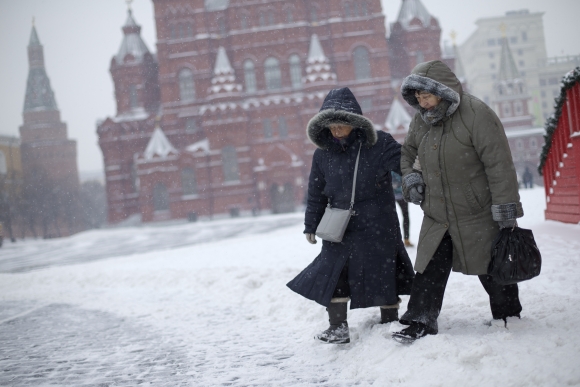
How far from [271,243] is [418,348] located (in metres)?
9.71

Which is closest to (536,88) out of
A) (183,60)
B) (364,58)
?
(364,58)

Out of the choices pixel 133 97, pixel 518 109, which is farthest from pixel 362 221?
pixel 518 109

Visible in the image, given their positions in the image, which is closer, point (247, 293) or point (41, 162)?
point (247, 293)

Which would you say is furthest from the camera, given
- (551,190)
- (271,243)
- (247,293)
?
(271,243)

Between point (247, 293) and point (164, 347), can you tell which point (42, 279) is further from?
point (164, 347)

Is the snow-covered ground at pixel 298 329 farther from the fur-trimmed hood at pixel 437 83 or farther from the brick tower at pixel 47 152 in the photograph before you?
the brick tower at pixel 47 152

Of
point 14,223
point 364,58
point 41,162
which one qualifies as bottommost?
point 14,223

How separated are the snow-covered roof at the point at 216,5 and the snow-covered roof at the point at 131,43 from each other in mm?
6674

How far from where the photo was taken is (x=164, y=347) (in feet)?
17.6

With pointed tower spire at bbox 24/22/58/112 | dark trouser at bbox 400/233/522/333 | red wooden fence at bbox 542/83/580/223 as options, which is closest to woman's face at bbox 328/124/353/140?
dark trouser at bbox 400/233/522/333

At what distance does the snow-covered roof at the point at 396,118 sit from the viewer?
4150cm

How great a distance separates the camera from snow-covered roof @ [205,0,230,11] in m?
46.0

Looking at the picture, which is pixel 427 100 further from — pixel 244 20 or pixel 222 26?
pixel 222 26

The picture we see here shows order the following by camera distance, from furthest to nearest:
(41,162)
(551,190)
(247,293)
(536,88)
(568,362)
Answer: (536,88) → (41,162) → (551,190) → (247,293) → (568,362)
